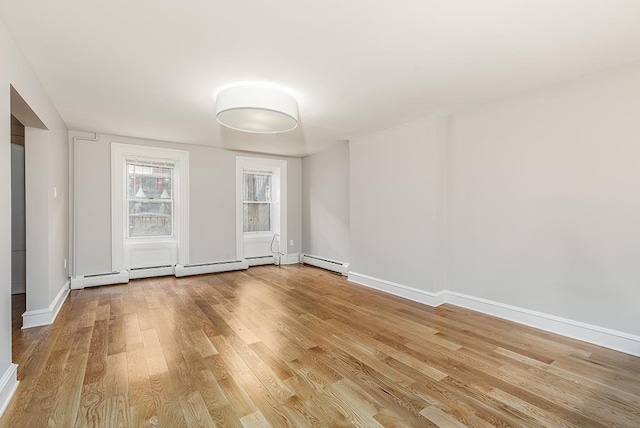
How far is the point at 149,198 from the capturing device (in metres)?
→ 5.15

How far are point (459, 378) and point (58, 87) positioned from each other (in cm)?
423

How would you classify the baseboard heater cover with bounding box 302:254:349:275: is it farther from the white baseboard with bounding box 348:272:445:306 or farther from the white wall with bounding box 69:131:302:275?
the white baseboard with bounding box 348:272:445:306

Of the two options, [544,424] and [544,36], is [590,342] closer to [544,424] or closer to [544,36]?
[544,424]

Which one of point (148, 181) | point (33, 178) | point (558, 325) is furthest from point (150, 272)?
point (558, 325)

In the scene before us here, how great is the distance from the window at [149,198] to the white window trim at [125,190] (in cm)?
10

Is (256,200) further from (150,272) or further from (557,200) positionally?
(557,200)

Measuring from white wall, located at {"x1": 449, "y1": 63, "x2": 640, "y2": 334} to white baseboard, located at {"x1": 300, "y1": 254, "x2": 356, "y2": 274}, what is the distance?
7.17 feet

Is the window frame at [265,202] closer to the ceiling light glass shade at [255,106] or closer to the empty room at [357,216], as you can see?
the empty room at [357,216]

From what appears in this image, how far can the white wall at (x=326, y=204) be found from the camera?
5.45 m

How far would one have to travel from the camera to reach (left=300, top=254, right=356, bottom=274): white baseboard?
5395 millimetres

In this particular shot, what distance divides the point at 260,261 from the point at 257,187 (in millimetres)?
1524

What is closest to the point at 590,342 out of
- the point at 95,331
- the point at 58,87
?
the point at 95,331

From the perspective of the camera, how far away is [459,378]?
2.07 metres


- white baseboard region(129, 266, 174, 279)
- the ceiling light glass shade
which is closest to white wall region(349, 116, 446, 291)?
the ceiling light glass shade
